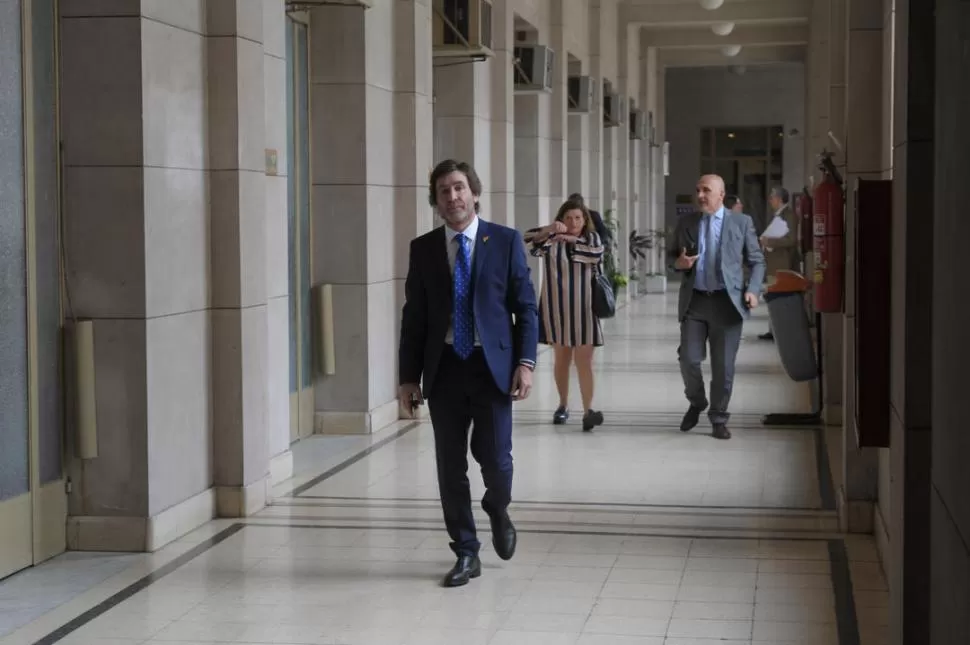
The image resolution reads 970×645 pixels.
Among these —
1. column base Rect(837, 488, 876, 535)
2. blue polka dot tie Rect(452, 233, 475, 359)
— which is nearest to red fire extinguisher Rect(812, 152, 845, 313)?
column base Rect(837, 488, 876, 535)

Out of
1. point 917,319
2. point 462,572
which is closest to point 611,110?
point 462,572

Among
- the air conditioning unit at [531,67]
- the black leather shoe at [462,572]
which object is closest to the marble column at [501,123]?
the air conditioning unit at [531,67]

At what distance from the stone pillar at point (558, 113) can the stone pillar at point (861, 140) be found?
11415 mm

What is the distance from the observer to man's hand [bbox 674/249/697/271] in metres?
9.55

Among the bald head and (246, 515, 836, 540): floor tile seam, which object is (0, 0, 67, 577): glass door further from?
the bald head

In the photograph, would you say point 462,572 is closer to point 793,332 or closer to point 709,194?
point 709,194

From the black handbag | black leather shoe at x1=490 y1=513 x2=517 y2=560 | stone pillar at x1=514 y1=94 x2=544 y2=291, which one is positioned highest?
stone pillar at x1=514 y1=94 x2=544 y2=291

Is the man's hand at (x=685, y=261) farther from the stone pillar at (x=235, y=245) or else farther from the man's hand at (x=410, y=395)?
the man's hand at (x=410, y=395)

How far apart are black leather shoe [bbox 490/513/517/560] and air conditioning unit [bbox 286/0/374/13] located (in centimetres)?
480

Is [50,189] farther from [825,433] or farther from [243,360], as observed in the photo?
[825,433]

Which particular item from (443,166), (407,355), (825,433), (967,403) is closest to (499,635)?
(407,355)

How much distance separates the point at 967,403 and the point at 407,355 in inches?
153

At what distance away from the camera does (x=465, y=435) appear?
6047 millimetres

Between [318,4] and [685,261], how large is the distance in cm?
298
